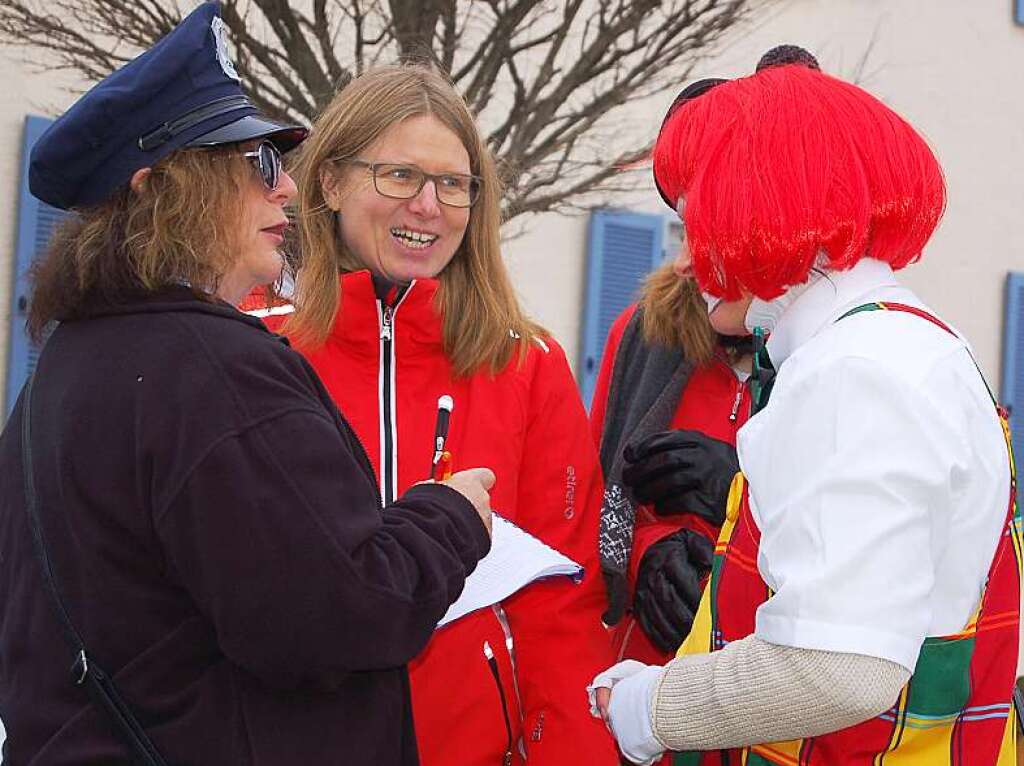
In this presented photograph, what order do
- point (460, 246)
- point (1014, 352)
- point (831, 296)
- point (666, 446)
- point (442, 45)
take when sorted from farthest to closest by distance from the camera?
point (1014, 352) → point (442, 45) → point (460, 246) → point (666, 446) → point (831, 296)

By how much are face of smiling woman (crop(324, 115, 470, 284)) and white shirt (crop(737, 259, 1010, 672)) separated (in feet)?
3.55

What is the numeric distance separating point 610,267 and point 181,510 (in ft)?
23.1

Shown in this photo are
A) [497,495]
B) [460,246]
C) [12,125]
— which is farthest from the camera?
[12,125]

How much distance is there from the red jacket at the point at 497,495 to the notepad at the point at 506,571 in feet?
0.84

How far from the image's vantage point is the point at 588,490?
246cm

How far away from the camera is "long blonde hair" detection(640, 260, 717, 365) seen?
2682 mm

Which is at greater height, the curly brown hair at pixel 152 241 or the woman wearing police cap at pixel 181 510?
the curly brown hair at pixel 152 241

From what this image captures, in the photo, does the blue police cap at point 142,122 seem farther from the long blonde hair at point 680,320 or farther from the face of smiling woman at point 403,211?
the long blonde hair at point 680,320

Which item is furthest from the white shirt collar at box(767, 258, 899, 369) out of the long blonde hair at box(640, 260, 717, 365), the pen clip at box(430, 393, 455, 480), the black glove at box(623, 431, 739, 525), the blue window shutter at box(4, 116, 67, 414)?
the blue window shutter at box(4, 116, 67, 414)

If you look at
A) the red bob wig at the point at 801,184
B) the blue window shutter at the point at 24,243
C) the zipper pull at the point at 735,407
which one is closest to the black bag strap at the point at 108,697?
the red bob wig at the point at 801,184

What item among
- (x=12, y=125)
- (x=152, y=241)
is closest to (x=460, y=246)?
(x=152, y=241)

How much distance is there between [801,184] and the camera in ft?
5.17

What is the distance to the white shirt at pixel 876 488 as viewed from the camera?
4.61 feet

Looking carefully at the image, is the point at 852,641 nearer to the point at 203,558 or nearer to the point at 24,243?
the point at 203,558
